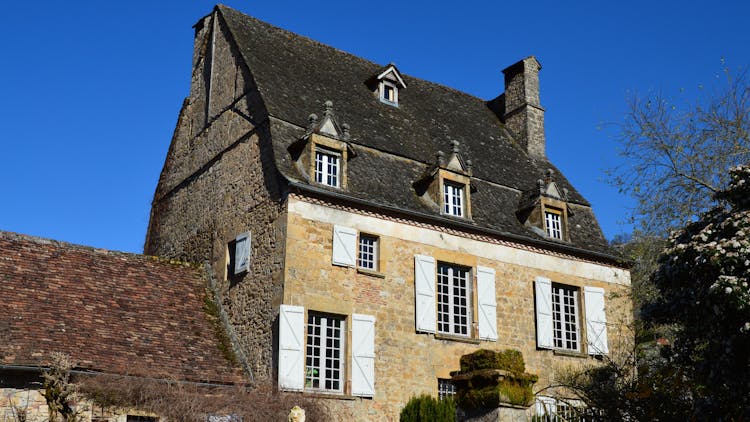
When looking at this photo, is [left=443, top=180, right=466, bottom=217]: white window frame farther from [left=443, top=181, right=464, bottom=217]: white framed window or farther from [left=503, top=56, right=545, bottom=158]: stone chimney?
[left=503, top=56, right=545, bottom=158]: stone chimney

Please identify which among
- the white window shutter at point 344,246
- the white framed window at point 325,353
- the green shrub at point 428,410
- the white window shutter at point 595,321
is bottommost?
the green shrub at point 428,410

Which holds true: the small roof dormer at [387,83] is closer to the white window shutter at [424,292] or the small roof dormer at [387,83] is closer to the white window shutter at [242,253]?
the white window shutter at [424,292]

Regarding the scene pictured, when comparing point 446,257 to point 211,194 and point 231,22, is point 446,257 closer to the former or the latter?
point 211,194

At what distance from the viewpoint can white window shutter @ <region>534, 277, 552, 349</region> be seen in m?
18.9

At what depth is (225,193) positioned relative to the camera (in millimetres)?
18828

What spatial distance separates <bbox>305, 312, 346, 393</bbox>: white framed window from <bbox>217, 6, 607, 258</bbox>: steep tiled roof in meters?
2.77

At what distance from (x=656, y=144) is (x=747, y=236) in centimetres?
714

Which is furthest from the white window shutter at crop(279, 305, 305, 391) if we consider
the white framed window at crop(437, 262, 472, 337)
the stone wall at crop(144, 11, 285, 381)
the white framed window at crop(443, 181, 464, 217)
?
the white framed window at crop(443, 181, 464, 217)

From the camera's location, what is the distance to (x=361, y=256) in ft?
56.2

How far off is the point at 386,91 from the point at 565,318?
25.0 ft

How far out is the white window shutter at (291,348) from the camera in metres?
15.1

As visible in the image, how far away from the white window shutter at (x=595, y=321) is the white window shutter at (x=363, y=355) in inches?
250

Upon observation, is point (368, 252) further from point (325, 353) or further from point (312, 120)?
point (312, 120)

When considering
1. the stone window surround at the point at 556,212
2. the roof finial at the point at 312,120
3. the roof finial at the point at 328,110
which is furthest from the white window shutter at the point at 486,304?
the roof finial at the point at 312,120
